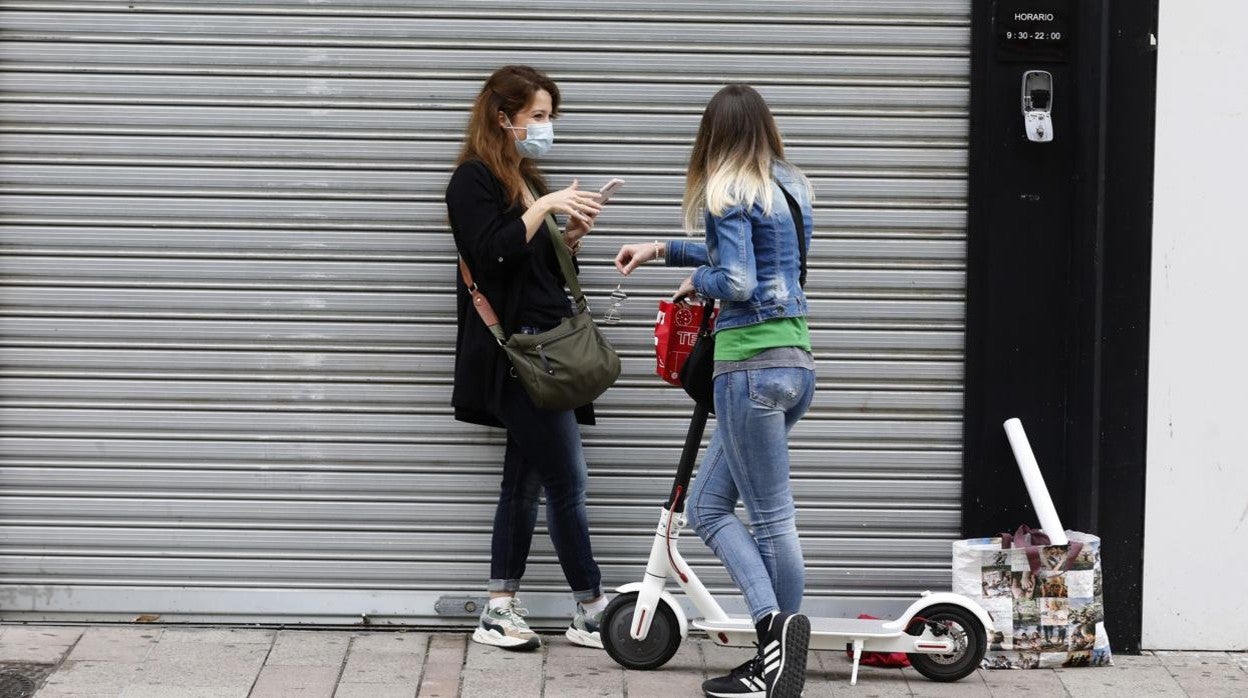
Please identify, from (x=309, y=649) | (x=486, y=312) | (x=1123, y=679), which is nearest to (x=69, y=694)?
(x=309, y=649)

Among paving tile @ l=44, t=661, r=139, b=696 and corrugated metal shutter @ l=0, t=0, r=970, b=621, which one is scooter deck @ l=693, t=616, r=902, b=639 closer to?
corrugated metal shutter @ l=0, t=0, r=970, b=621

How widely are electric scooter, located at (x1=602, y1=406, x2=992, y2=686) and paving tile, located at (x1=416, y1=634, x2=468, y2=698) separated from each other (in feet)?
1.77

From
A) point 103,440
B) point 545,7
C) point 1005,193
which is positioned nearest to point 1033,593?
point 1005,193

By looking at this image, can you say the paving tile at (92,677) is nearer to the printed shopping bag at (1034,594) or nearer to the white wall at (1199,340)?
the printed shopping bag at (1034,594)

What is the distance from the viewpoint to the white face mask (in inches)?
218

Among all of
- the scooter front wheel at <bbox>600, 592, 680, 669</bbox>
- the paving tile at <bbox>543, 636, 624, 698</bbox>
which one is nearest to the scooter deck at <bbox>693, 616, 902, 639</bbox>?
the scooter front wheel at <bbox>600, 592, 680, 669</bbox>

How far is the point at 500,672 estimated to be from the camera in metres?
5.53

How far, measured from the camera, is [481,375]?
562cm

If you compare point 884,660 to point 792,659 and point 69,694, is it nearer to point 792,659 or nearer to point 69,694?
point 792,659

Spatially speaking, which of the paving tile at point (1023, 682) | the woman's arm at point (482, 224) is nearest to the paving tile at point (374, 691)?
the woman's arm at point (482, 224)

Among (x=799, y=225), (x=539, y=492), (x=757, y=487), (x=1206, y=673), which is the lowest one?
(x=1206, y=673)

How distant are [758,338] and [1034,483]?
4.42 feet

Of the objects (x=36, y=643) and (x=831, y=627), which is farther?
(x=36, y=643)

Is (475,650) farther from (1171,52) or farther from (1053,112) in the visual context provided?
(1171,52)
